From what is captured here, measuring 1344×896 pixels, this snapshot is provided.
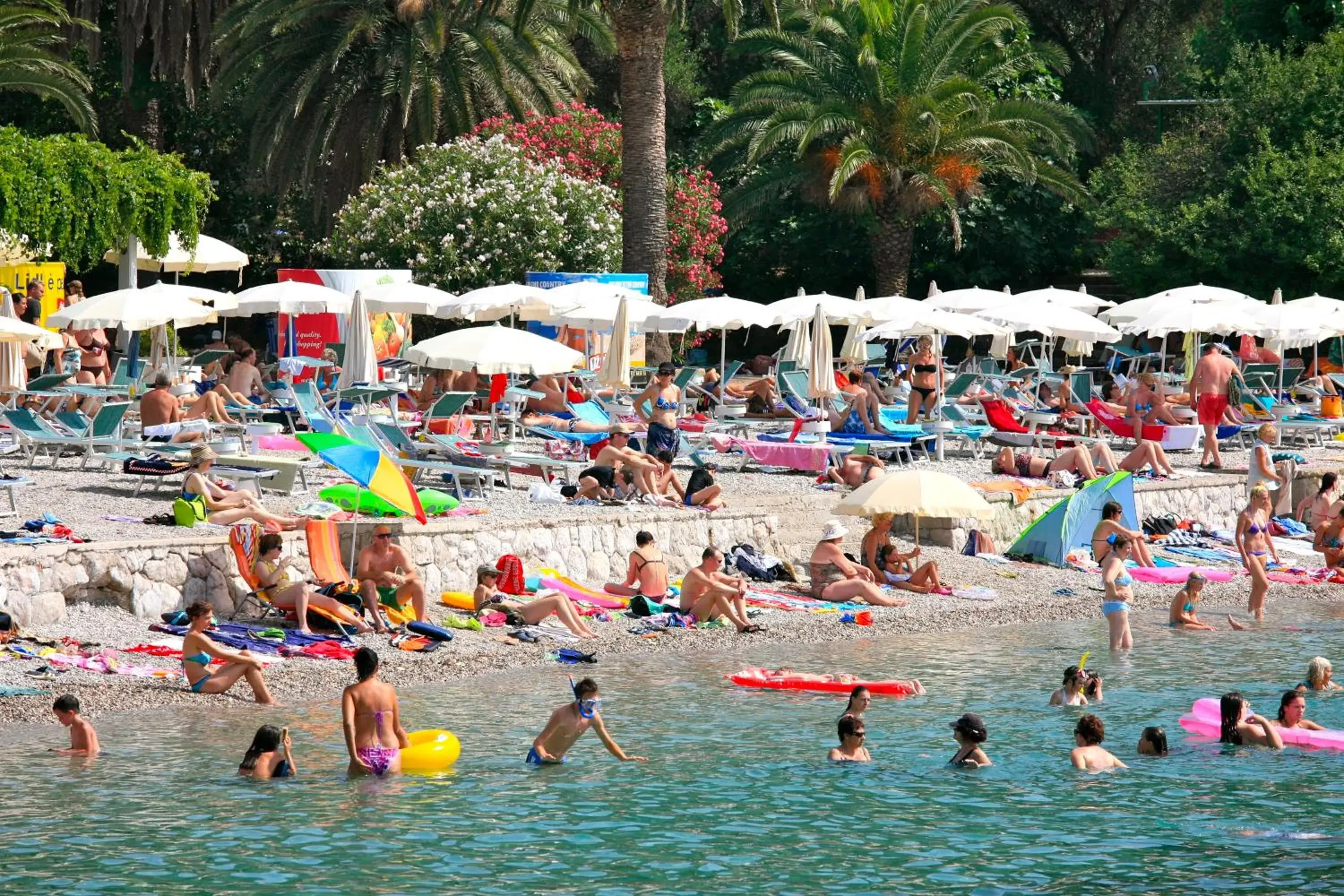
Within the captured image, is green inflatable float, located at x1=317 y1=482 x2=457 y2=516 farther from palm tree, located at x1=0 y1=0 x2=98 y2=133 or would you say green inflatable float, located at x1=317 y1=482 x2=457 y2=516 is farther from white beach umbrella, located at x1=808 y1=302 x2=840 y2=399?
palm tree, located at x1=0 y1=0 x2=98 y2=133

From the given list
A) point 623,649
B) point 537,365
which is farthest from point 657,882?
point 537,365

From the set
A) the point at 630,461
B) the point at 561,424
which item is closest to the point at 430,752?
the point at 630,461

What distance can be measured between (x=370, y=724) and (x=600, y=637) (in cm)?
485

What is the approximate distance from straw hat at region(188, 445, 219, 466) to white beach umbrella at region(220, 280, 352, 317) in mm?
9544

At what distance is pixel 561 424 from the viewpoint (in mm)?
23953

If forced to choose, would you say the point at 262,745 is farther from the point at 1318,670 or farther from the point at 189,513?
the point at 1318,670

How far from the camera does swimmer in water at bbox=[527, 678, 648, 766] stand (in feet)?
43.5

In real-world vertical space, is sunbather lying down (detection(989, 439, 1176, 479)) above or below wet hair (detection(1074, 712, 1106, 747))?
above

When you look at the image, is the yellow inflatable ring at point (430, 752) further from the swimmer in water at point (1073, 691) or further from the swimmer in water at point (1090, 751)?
the swimmer in water at point (1073, 691)

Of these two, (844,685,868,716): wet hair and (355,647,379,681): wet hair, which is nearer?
(355,647,379,681): wet hair

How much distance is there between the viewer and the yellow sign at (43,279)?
30.7 m

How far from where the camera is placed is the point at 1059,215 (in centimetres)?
4003

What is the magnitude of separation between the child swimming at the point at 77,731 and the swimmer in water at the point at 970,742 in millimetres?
5641

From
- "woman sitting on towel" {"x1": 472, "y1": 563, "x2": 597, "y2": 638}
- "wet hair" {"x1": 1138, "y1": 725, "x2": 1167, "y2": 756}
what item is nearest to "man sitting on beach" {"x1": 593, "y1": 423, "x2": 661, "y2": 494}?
"woman sitting on towel" {"x1": 472, "y1": 563, "x2": 597, "y2": 638}
